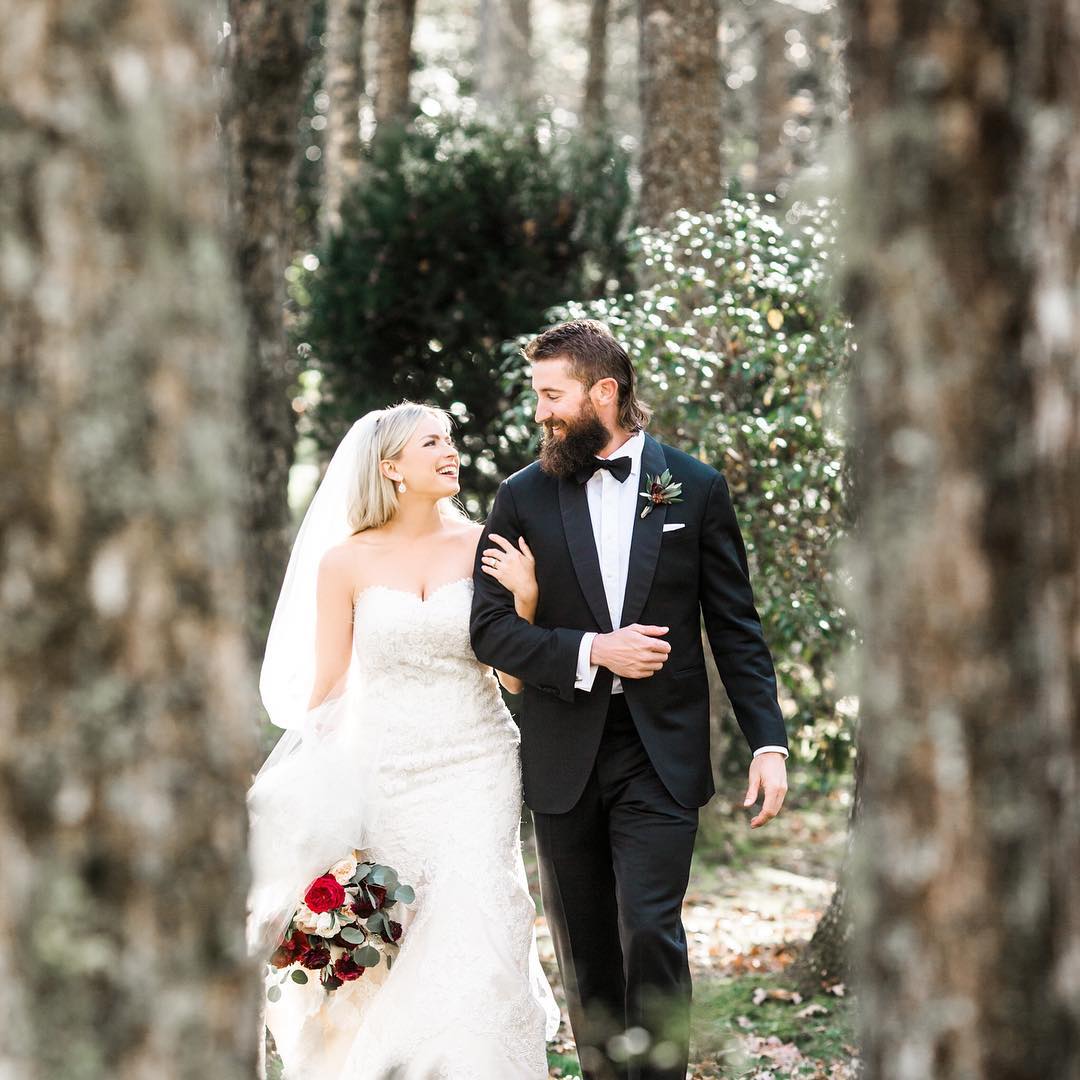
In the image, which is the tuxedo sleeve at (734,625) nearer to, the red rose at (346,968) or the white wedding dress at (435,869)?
the white wedding dress at (435,869)

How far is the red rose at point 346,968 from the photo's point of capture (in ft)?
15.1

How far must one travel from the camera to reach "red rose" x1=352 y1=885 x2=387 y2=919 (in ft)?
15.1

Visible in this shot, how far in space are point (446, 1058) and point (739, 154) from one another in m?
21.3

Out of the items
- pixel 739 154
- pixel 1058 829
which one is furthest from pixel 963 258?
pixel 739 154

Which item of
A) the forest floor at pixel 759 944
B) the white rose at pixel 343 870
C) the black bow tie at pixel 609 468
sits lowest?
the forest floor at pixel 759 944

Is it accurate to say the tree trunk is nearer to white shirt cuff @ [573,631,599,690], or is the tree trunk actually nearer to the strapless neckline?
the strapless neckline

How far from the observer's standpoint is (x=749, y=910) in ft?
25.6

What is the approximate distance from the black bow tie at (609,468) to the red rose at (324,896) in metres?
1.48

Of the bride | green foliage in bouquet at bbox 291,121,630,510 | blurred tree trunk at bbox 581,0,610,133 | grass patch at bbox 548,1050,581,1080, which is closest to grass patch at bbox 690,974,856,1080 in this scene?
grass patch at bbox 548,1050,581,1080

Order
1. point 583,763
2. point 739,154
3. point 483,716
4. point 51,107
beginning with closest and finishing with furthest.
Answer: point 51,107
point 583,763
point 483,716
point 739,154

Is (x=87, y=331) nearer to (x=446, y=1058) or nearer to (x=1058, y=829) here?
(x=1058, y=829)

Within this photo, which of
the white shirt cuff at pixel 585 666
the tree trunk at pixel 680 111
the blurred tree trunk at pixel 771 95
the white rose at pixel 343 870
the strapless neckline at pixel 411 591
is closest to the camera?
the white shirt cuff at pixel 585 666

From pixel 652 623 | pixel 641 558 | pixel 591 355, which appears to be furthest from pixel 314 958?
pixel 591 355

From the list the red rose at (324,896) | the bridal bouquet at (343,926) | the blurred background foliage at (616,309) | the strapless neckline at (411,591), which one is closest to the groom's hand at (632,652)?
the strapless neckline at (411,591)
